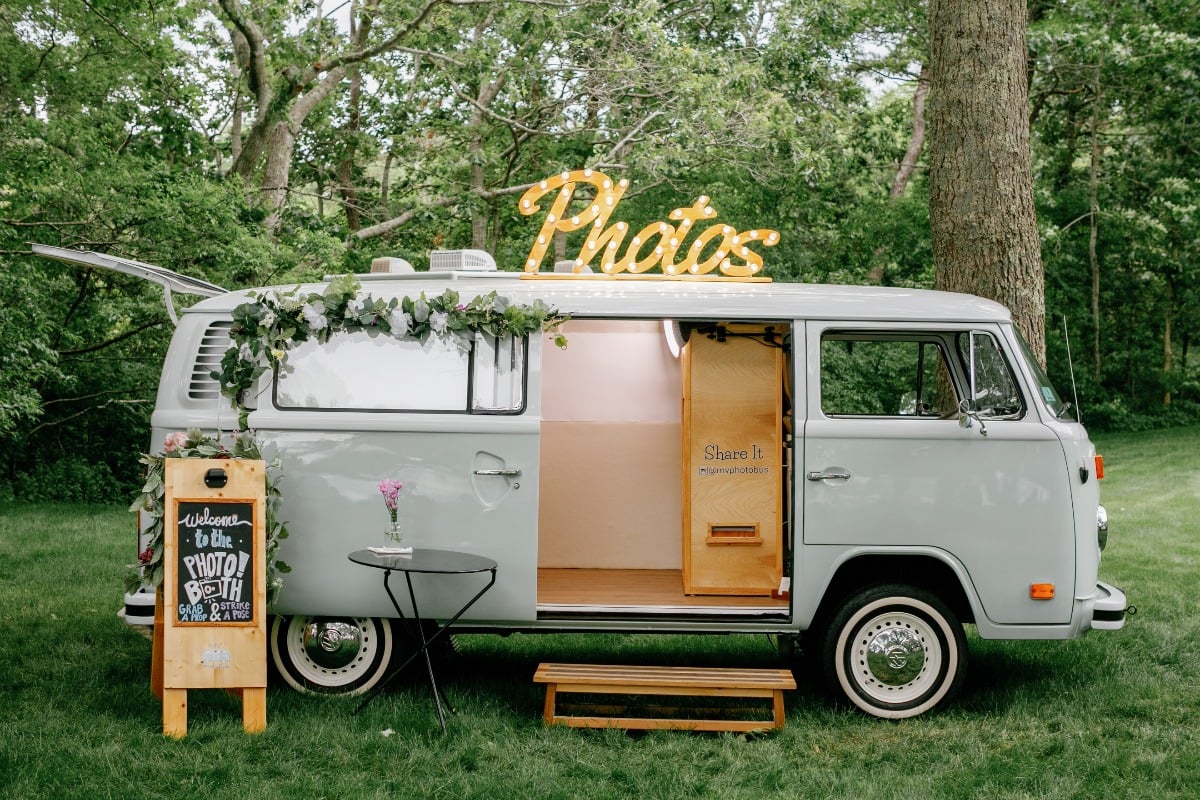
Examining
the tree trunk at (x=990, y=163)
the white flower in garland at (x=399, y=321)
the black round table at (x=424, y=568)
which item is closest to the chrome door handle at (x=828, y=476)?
the black round table at (x=424, y=568)

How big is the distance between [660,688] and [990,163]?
4.73 metres

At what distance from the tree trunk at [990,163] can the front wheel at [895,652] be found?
296 centimetres

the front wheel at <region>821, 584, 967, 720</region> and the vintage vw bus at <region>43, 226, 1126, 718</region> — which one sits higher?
the vintage vw bus at <region>43, 226, 1126, 718</region>

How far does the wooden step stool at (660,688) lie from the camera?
5816mm

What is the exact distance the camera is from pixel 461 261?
696 cm

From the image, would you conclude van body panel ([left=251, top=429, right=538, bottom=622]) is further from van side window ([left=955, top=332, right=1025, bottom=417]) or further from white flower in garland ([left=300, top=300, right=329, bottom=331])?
van side window ([left=955, top=332, right=1025, bottom=417])

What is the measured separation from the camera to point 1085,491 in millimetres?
5984

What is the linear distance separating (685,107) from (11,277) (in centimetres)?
894

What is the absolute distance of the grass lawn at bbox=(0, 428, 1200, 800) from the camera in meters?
5.11

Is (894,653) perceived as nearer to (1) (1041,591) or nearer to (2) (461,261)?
(1) (1041,591)

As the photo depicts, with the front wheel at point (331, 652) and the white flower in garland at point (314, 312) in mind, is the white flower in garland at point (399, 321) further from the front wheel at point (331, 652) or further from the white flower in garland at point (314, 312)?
the front wheel at point (331, 652)

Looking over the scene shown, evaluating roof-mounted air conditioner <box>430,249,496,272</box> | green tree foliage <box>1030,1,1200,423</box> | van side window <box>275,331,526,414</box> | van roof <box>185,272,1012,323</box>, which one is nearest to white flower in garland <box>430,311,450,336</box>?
van side window <box>275,331,526,414</box>

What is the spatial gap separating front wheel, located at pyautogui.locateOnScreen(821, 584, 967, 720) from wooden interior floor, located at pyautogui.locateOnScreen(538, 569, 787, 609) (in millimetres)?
388

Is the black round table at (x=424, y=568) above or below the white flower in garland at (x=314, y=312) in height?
below
